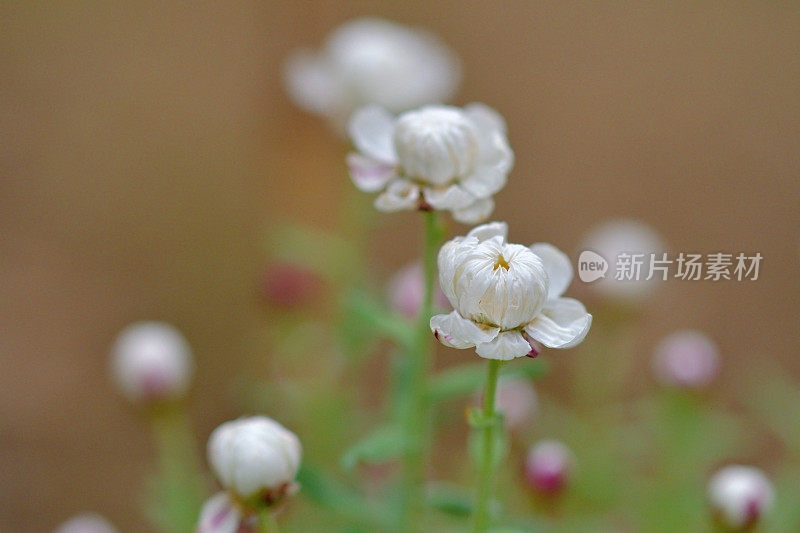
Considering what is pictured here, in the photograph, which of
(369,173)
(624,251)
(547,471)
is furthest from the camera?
(624,251)

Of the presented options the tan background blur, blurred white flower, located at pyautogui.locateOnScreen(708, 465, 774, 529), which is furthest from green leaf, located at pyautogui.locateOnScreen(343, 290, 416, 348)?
the tan background blur

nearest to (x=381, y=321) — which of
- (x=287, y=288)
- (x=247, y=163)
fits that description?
(x=287, y=288)

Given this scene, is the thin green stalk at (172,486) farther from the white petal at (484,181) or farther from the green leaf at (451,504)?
the white petal at (484,181)

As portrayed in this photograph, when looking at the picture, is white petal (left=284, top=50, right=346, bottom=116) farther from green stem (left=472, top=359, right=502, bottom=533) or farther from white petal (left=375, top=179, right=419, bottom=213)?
green stem (left=472, top=359, right=502, bottom=533)

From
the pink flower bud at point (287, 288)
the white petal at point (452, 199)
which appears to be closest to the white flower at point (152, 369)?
the pink flower bud at point (287, 288)

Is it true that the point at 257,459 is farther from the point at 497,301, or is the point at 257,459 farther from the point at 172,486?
the point at 172,486

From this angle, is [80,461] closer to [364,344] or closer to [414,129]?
[364,344]

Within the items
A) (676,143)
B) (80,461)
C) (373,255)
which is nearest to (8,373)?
(80,461)
